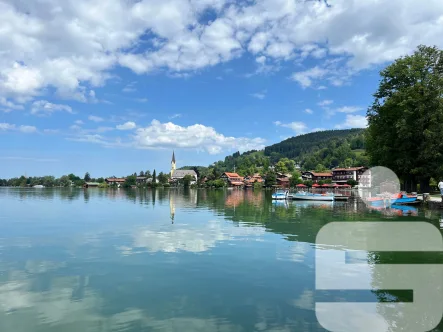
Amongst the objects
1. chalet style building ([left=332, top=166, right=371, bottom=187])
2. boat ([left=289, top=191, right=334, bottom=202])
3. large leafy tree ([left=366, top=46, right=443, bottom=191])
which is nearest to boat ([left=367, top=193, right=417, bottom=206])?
large leafy tree ([left=366, top=46, right=443, bottom=191])

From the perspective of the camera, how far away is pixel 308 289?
10.0m

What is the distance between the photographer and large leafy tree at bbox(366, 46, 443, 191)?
38594 mm

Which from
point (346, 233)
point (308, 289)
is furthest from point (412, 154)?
point (308, 289)

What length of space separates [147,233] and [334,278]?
42.1ft

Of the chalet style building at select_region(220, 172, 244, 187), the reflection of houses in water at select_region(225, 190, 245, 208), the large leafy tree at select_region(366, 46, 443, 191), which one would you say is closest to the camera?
the large leafy tree at select_region(366, 46, 443, 191)

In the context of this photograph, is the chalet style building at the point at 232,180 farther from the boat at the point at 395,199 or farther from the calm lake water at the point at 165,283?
the calm lake water at the point at 165,283

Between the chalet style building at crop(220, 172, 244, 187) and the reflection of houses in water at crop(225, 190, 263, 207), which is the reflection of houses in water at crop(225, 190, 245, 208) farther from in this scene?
the chalet style building at crop(220, 172, 244, 187)

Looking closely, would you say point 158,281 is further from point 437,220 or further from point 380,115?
point 380,115

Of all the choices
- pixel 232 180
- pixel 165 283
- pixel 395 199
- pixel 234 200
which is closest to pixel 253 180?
pixel 232 180

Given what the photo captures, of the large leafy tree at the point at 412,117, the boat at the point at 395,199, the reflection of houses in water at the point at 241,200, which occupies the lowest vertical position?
the reflection of houses in water at the point at 241,200

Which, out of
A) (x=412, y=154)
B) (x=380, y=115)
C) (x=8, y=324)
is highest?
(x=380, y=115)

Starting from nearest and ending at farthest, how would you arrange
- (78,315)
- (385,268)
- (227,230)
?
(78,315) → (385,268) → (227,230)

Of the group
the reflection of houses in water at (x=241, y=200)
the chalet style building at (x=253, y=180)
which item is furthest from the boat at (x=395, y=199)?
the chalet style building at (x=253, y=180)

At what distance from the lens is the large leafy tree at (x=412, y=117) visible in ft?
127
